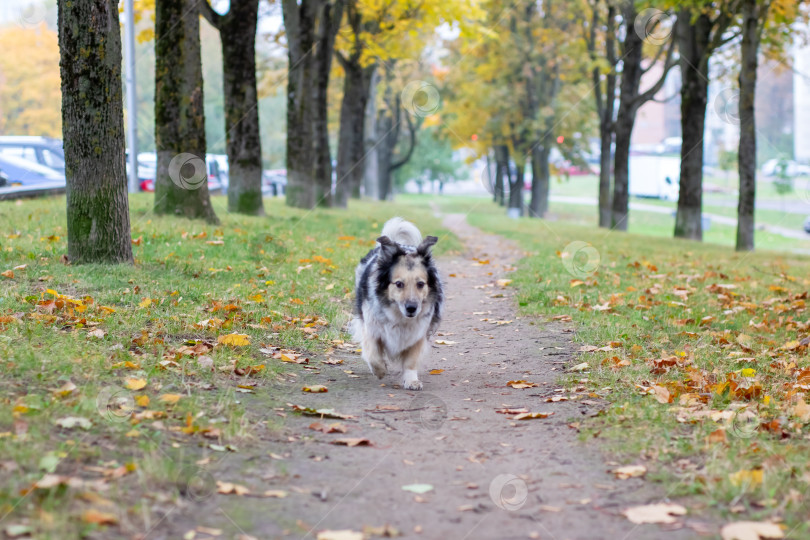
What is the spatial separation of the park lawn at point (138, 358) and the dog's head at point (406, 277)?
3.72ft

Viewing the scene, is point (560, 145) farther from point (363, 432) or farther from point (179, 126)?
point (363, 432)

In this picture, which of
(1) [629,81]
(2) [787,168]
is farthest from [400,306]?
(2) [787,168]

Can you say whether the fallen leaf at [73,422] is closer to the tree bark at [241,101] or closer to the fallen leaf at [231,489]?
the fallen leaf at [231,489]

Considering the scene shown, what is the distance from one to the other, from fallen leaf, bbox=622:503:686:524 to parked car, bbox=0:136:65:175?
2143 centimetres

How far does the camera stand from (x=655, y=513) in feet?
12.6

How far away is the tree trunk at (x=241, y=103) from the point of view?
51.5 feet

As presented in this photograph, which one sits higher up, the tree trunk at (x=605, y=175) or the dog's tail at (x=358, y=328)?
the tree trunk at (x=605, y=175)

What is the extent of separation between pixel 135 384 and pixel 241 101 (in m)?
11.8

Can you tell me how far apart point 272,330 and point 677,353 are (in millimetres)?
3778

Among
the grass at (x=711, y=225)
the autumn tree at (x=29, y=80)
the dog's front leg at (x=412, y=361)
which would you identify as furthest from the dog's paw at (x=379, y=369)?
the autumn tree at (x=29, y=80)

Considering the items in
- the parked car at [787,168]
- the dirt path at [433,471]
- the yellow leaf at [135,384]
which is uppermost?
the parked car at [787,168]

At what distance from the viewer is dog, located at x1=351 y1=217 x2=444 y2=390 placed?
253 inches

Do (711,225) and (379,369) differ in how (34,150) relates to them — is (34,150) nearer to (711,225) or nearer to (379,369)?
(379,369)

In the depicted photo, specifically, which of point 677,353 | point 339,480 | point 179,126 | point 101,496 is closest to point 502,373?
point 677,353
